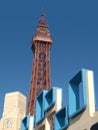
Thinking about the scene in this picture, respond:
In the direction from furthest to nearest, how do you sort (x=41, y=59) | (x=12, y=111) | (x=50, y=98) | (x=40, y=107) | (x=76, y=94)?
(x=41, y=59) < (x=12, y=111) < (x=40, y=107) < (x=50, y=98) < (x=76, y=94)

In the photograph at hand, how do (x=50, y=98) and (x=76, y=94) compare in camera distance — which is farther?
(x=50, y=98)

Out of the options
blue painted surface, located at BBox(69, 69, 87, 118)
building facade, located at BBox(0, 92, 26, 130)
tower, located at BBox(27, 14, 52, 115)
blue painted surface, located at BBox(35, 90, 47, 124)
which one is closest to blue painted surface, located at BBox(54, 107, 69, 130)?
blue painted surface, located at BBox(69, 69, 87, 118)

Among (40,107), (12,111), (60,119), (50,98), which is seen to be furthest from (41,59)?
(60,119)

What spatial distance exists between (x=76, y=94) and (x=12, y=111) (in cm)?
4337

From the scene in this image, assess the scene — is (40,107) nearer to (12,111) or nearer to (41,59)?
(12,111)

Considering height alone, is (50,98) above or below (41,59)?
below

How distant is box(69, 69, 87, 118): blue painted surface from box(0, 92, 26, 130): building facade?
137 feet

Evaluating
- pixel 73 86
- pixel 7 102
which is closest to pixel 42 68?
pixel 7 102

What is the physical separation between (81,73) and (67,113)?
256cm

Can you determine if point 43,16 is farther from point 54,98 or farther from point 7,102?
point 54,98

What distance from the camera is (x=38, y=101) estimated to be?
83.5ft

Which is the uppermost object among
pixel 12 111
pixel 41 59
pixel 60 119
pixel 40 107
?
pixel 41 59

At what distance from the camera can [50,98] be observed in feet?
78.5

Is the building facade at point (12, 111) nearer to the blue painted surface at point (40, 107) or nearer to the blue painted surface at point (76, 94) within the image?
the blue painted surface at point (40, 107)
